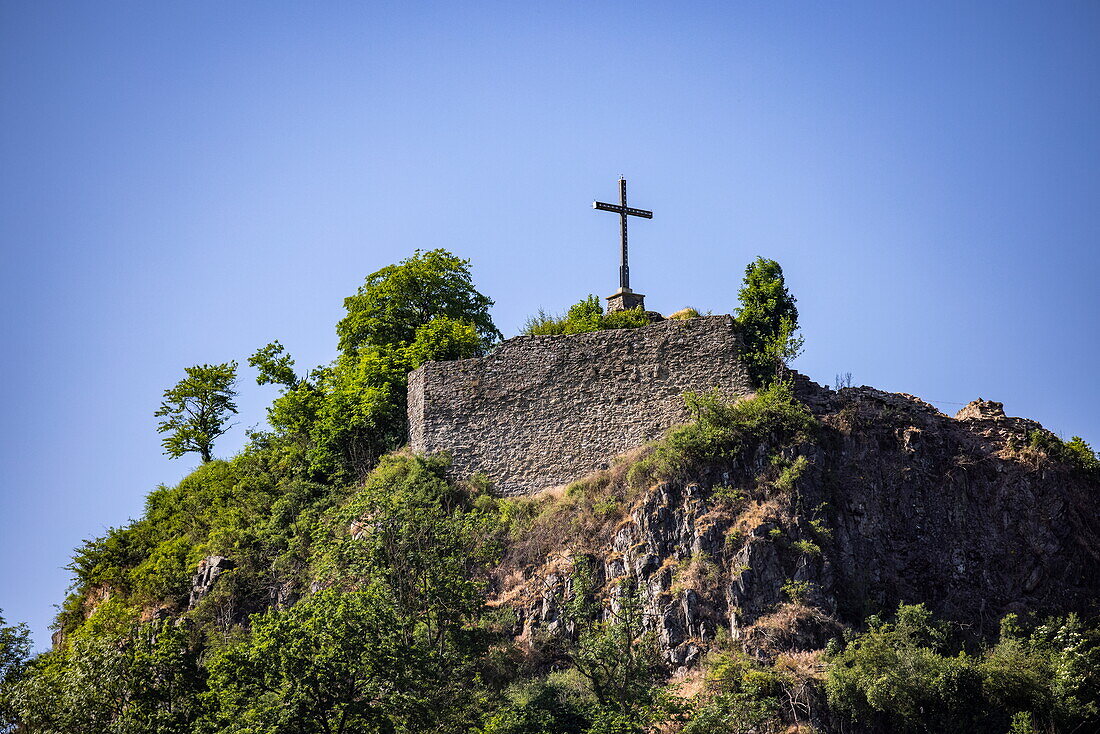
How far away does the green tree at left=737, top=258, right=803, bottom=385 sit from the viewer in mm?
36312

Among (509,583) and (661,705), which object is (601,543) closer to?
(509,583)

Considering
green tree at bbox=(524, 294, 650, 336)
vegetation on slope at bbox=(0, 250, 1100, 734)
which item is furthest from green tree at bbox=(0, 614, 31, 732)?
green tree at bbox=(524, 294, 650, 336)

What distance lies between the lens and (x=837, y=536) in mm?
33188

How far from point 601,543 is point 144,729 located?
1102 centimetres

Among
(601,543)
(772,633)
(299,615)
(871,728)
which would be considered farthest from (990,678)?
(299,615)

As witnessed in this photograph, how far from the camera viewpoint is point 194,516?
142 ft

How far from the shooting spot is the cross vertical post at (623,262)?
137 ft

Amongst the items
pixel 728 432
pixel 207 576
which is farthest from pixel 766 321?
pixel 207 576

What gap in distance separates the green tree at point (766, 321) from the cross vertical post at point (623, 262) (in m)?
4.82

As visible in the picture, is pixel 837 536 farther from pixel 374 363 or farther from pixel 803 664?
pixel 374 363

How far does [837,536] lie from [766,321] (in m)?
6.27

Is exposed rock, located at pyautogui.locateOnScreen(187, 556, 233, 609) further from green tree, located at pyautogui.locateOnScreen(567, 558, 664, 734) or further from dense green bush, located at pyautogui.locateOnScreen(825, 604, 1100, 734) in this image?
dense green bush, located at pyautogui.locateOnScreen(825, 604, 1100, 734)

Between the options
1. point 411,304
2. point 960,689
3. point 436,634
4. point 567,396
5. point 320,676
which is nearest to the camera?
point 320,676

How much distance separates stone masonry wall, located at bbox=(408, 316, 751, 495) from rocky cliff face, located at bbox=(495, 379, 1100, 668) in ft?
5.10
